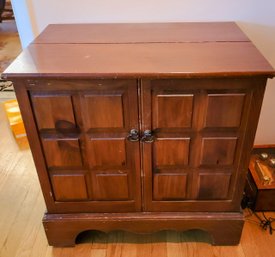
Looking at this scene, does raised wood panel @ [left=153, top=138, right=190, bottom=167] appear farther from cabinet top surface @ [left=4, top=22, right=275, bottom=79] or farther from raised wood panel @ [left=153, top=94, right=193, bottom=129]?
cabinet top surface @ [left=4, top=22, right=275, bottom=79]

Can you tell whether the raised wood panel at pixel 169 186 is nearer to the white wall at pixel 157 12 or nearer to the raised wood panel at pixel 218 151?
the raised wood panel at pixel 218 151

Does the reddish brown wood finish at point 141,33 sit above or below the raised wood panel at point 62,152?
above

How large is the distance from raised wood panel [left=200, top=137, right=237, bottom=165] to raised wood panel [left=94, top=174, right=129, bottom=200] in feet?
1.03

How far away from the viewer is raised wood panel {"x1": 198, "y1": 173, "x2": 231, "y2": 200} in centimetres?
114

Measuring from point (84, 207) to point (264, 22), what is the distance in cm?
114

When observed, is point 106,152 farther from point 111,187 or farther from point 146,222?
point 146,222

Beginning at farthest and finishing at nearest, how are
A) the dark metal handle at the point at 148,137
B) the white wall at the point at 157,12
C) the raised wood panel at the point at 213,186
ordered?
the white wall at the point at 157,12
the raised wood panel at the point at 213,186
the dark metal handle at the point at 148,137

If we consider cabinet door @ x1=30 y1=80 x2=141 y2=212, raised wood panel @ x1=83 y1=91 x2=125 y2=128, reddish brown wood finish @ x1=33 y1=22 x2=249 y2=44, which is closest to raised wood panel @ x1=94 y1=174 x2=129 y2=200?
cabinet door @ x1=30 y1=80 x2=141 y2=212

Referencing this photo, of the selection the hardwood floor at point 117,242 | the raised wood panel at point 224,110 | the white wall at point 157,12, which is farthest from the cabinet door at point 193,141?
the white wall at point 157,12

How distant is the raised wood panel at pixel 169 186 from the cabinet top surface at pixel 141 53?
43 centimetres

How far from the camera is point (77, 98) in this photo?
962 millimetres

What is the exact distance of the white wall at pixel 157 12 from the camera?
4.30ft

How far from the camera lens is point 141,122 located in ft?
3.30

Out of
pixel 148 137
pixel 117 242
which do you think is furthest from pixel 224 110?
pixel 117 242
